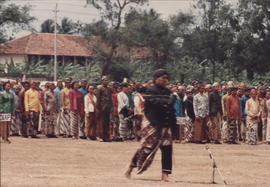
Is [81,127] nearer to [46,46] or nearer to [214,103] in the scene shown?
[214,103]

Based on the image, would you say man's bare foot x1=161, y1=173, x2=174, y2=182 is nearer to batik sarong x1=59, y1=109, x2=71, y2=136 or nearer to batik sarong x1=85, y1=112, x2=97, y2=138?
batik sarong x1=85, y1=112, x2=97, y2=138

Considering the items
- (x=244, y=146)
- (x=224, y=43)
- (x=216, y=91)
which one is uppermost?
(x=224, y=43)

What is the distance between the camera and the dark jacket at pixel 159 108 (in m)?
14.4

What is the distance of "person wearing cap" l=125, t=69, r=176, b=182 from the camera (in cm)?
1439

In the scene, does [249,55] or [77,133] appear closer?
[77,133]

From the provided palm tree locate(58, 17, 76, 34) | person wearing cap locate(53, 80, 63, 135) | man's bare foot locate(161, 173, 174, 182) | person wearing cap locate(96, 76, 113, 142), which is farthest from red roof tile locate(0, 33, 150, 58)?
man's bare foot locate(161, 173, 174, 182)

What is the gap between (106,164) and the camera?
686 inches

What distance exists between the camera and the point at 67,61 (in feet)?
309

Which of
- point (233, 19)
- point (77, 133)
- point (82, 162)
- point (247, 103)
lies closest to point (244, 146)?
point (247, 103)

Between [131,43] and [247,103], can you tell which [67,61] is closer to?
[131,43]

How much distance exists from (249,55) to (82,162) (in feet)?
160

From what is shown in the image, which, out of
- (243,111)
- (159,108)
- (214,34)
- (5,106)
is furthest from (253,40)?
(159,108)

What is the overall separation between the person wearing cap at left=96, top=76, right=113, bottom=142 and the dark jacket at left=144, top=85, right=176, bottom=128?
1036 cm

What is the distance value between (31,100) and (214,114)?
579cm
